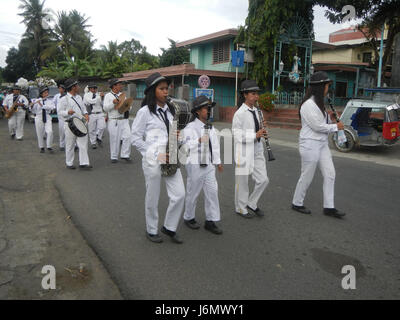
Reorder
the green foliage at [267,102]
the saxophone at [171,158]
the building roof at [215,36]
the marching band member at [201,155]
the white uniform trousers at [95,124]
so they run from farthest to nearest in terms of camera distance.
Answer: the building roof at [215,36], the green foliage at [267,102], the white uniform trousers at [95,124], the marching band member at [201,155], the saxophone at [171,158]

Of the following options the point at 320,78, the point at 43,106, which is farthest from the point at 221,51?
the point at 320,78

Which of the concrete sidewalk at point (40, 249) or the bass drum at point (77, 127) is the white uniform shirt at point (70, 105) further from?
the concrete sidewalk at point (40, 249)

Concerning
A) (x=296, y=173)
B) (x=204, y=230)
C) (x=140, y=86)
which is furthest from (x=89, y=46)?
(x=204, y=230)

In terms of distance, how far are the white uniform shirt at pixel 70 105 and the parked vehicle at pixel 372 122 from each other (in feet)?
25.2

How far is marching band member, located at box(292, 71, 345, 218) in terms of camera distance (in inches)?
196

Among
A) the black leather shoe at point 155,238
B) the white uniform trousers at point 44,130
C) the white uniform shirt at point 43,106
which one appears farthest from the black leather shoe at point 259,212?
the white uniform shirt at point 43,106

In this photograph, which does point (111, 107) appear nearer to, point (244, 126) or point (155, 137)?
point (244, 126)

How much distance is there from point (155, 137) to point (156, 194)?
0.65 meters

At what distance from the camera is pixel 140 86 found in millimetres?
31875

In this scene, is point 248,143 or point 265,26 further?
point 265,26

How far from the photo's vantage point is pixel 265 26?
20500mm

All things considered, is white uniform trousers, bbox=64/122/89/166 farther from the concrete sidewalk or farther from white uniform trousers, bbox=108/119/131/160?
the concrete sidewalk

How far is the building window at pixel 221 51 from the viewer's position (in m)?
24.2

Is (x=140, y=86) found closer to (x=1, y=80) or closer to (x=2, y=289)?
(x=2, y=289)
